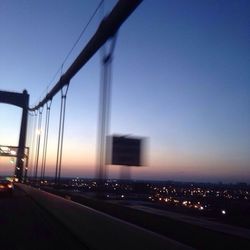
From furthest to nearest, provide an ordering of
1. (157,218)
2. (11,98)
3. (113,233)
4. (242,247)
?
(11,98) < (157,218) < (113,233) < (242,247)

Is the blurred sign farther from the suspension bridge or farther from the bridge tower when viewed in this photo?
the bridge tower

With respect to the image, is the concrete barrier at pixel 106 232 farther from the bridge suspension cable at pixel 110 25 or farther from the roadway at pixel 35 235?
the bridge suspension cable at pixel 110 25

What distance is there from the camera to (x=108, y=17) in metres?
17.9

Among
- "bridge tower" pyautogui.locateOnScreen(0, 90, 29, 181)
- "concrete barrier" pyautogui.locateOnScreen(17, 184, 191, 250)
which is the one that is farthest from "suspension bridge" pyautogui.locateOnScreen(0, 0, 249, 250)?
"bridge tower" pyautogui.locateOnScreen(0, 90, 29, 181)

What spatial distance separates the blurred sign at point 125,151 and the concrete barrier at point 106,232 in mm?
1764

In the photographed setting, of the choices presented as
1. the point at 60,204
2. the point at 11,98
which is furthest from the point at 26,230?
the point at 11,98

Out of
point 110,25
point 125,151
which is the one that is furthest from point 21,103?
point 125,151

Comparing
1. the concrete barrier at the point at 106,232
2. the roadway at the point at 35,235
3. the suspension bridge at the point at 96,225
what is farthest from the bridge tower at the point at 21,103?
the concrete barrier at the point at 106,232

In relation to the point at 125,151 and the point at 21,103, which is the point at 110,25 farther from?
the point at 21,103

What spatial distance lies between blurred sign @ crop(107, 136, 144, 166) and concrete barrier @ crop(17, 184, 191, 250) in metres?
1.76

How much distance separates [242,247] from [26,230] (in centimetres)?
900

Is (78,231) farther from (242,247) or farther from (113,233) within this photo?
(242,247)

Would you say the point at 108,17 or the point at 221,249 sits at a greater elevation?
the point at 108,17

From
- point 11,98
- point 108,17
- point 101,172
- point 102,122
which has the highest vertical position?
point 11,98
